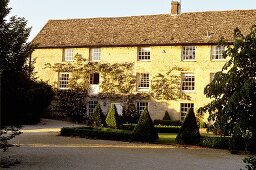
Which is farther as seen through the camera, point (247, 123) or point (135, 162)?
point (247, 123)

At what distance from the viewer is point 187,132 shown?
74.5 feet

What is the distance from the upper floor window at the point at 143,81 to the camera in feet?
124

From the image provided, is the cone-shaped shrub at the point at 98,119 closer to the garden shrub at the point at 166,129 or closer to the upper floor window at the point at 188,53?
the garden shrub at the point at 166,129

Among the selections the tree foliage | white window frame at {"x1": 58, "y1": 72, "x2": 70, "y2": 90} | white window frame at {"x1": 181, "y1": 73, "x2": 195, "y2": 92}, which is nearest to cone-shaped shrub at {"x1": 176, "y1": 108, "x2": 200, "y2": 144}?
the tree foliage

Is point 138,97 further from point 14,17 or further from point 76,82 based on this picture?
point 14,17

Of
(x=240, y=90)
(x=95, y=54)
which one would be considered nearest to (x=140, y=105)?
(x=95, y=54)

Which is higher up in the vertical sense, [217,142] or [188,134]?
[188,134]

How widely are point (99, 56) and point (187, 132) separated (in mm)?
18801

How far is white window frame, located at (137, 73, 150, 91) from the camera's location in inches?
1492

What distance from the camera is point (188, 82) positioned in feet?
120

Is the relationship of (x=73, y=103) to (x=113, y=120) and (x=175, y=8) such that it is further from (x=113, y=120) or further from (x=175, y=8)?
(x=175, y=8)

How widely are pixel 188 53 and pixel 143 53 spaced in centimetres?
453

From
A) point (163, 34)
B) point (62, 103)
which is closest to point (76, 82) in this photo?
point (62, 103)

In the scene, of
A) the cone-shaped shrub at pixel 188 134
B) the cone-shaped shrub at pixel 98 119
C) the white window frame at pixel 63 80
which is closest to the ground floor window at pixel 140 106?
the cone-shaped shrub at pixel 98 119
